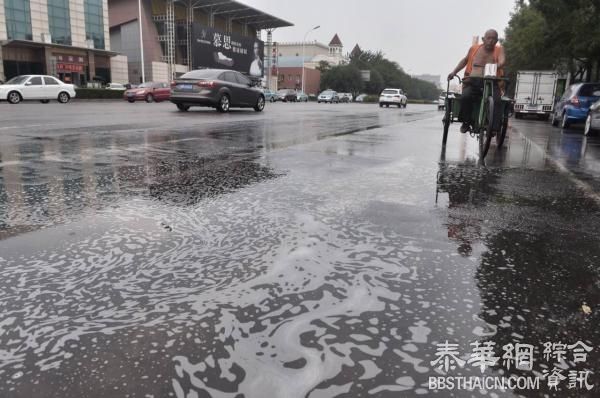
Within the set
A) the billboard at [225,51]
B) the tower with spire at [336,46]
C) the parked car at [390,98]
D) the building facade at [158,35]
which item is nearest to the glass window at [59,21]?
the building facade at [158,35]

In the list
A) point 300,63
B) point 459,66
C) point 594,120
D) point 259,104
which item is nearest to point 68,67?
point 259,104

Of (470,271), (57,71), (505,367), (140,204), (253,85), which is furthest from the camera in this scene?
(57,71)

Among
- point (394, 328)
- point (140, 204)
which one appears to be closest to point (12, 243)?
point (140, 204)

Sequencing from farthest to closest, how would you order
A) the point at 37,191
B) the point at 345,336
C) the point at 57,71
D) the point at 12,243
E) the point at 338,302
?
the point at 57,71, the point at 37,191, the point at 12,243, the point at 338,302, the point at 345,336

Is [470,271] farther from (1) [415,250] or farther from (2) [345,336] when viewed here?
(2) [345,336]

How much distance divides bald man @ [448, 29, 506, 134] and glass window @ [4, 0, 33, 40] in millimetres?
53280

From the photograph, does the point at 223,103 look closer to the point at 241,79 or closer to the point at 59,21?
the point at 241,79

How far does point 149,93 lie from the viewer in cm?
3766

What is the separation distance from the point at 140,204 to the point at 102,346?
95.0 inches

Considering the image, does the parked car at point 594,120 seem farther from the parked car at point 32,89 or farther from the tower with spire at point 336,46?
the tower with spire at point 336,46

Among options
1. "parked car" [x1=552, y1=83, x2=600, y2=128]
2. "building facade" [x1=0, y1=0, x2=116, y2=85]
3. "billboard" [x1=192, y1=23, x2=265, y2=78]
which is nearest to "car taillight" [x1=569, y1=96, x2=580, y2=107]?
"parked car" [x1=552, y1=83, x2=600, y2=128]

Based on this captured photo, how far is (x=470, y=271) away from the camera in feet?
9.48

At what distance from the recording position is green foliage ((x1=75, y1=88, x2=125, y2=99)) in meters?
38.3

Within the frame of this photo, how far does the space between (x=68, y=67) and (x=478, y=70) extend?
56.2 metres
